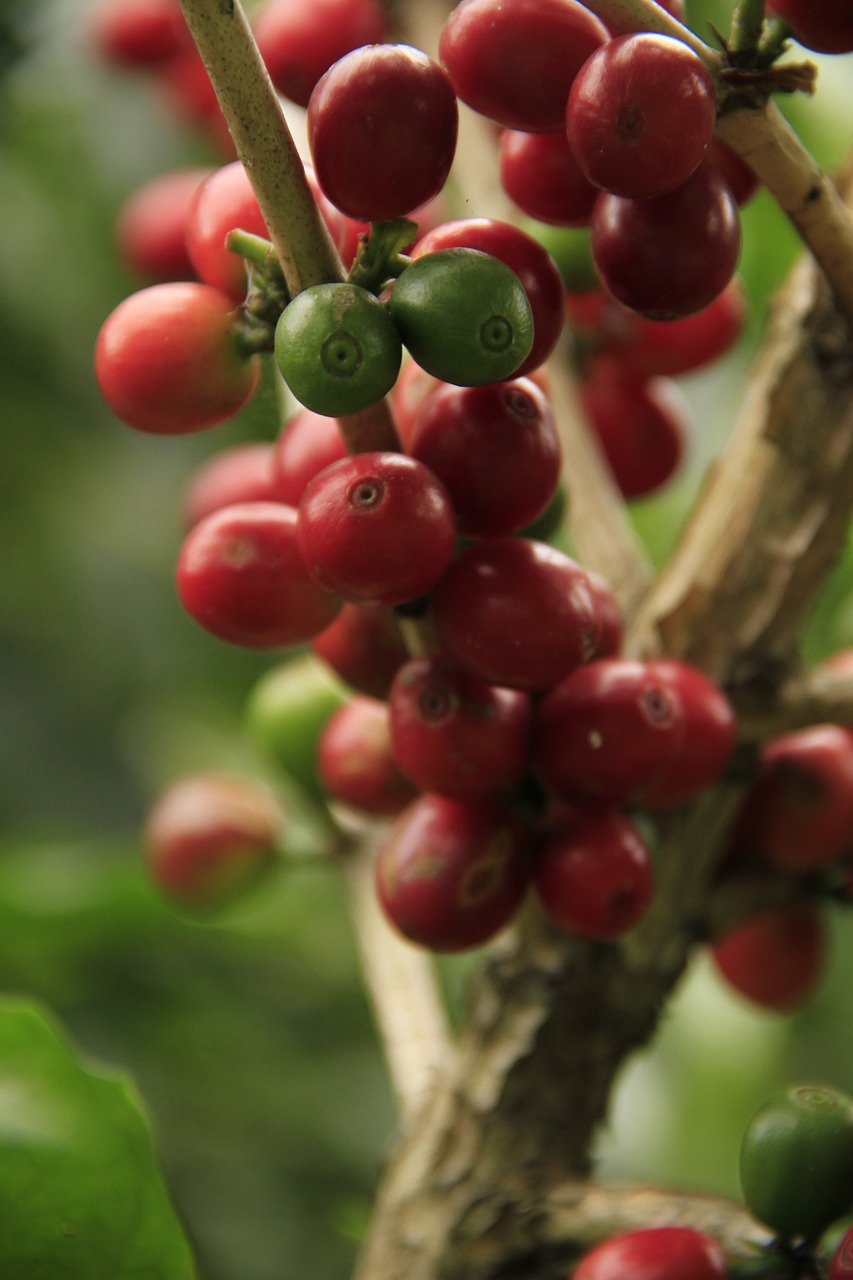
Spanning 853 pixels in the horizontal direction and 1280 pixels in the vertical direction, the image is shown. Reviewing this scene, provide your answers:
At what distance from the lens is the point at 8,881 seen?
1.48m

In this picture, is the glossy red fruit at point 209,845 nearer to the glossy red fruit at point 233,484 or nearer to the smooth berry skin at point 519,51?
the glossy red fruit at point 233,484

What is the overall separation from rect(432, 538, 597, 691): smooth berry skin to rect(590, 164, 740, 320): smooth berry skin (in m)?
0.16

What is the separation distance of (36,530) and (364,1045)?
998mm

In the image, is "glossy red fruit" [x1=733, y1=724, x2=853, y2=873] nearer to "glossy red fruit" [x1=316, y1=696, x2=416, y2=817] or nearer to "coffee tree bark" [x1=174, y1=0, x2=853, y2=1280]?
"coffee tree bark" [x1=174, y1=0, x2=853, y2=1280]

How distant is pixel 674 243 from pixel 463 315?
148mm

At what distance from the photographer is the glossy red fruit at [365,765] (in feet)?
3.40

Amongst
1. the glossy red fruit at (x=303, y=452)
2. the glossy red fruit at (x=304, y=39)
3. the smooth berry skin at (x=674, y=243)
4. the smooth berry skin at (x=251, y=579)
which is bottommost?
the smooth berry skin at (x=251, y=579)

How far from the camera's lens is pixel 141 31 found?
5.29 ft

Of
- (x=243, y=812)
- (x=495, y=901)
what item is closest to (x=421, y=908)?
(x=495, y=901)

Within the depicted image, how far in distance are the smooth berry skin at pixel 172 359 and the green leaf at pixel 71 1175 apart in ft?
1.38

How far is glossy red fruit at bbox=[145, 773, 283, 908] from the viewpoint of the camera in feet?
4.46

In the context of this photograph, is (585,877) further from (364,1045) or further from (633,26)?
(364,1045)

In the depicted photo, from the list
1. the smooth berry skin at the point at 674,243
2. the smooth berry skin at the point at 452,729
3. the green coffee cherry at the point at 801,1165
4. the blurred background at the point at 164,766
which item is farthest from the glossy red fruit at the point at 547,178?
the blurred background at the point at 164,766

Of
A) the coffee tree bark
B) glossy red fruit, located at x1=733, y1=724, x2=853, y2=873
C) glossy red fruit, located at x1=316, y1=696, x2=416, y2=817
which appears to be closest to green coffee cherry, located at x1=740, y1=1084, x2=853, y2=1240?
the coffee tree bark
